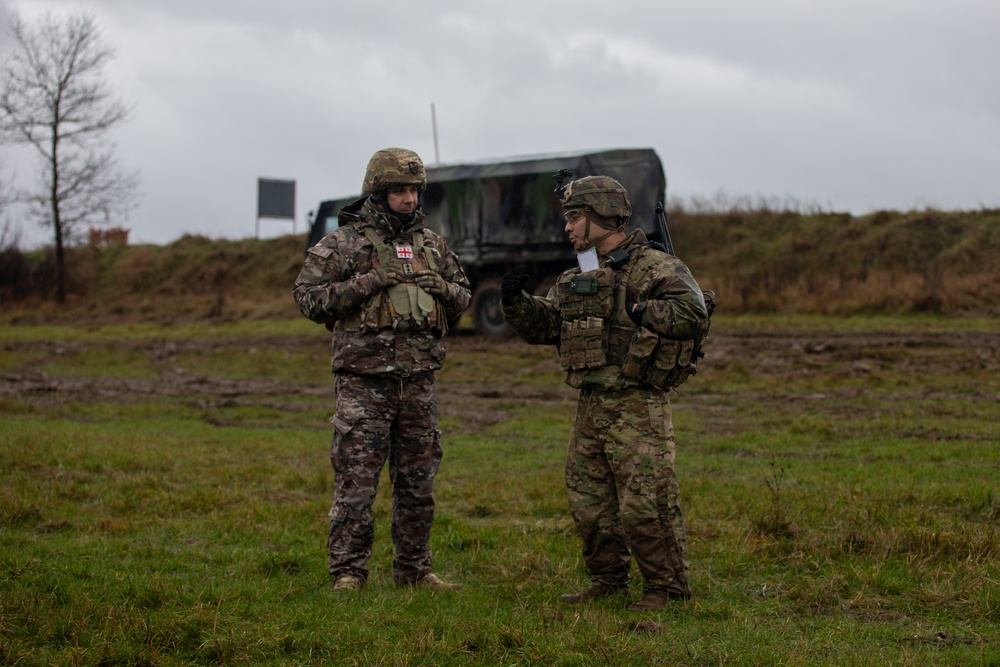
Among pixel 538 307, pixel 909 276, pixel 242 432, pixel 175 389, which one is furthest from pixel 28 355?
pixel 538 307

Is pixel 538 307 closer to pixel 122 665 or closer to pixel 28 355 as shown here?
pixel 122 665

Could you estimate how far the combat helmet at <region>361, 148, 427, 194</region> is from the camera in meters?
5.57

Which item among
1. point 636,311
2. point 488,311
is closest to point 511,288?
point 636,311

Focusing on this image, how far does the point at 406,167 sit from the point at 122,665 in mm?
2710

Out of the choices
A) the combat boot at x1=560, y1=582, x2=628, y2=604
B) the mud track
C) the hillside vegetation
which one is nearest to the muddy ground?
the mud track

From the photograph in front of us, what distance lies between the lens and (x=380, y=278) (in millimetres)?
5504

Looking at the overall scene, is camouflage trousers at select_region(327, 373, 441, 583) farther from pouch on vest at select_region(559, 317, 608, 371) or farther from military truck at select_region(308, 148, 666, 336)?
military truck at select_region(308, 148, 666, 336)

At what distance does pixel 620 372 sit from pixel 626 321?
25 centimetres

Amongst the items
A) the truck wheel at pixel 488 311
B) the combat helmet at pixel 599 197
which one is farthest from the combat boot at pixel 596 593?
the truck wheel at pixel 488 311

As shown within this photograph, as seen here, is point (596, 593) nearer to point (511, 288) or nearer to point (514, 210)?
point (511, 288)

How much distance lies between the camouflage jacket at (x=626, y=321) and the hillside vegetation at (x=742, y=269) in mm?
16685

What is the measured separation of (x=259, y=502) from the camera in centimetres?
786

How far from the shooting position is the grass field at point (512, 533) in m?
4.48

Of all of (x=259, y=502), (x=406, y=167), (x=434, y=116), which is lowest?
(x=259, y=502)
